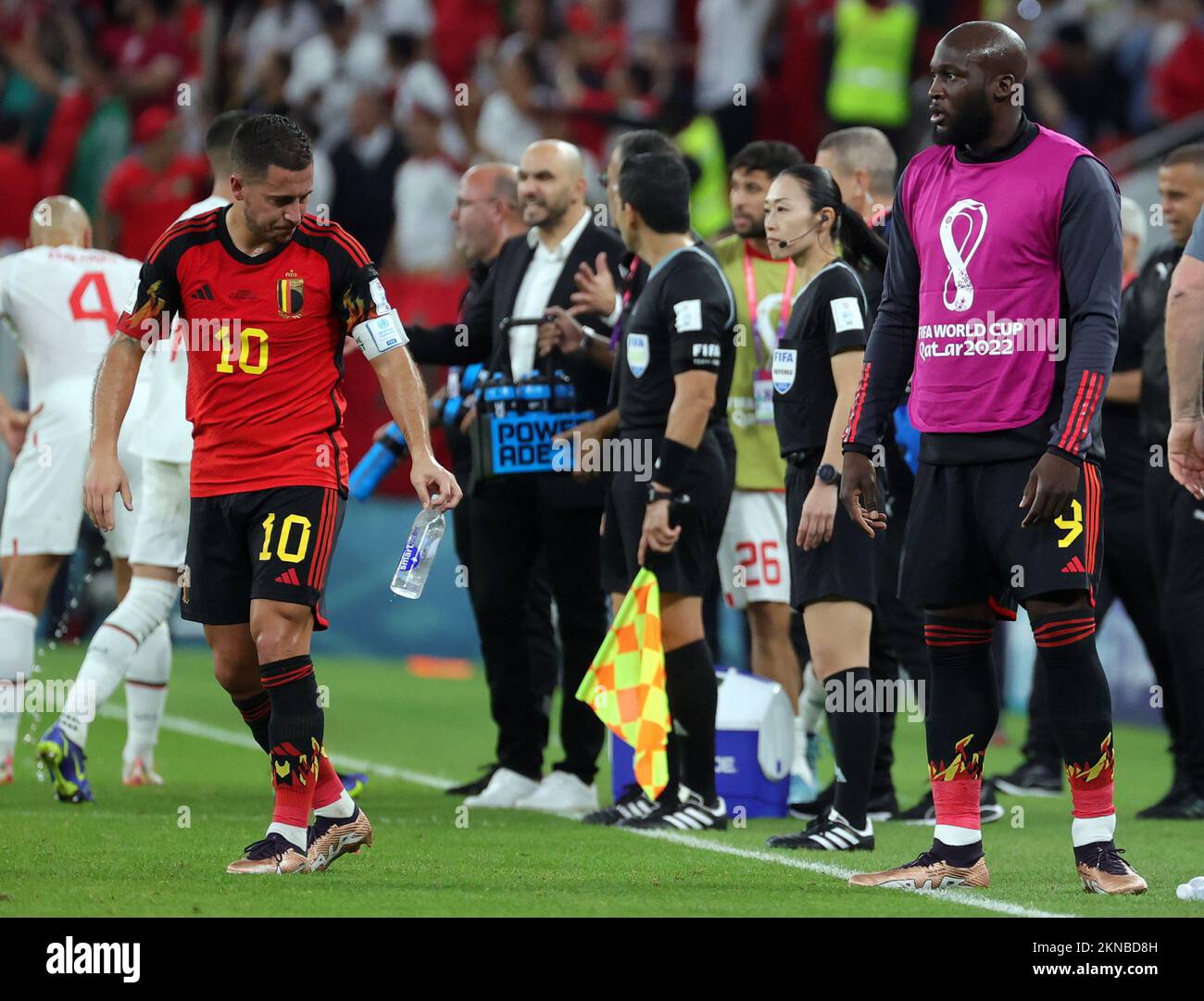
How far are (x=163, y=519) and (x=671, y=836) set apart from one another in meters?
2.59

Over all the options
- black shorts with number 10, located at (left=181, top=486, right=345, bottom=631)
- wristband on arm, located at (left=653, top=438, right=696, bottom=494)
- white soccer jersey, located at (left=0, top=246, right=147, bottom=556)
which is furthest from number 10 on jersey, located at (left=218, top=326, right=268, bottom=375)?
white soccer jersey, located at (left=0, top=246, right=147, bottom=556)

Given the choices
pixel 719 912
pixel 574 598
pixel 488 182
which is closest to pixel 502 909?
pixel 719 912

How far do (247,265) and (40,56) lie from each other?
47.4 feet

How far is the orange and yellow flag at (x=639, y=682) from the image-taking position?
7.21 m

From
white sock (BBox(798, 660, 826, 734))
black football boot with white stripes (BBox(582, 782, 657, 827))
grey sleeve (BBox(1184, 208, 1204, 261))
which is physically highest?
grey sleeve (BBox(1184, 208, 1204, 261))

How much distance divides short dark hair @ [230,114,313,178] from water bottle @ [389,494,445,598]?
1.10 metres

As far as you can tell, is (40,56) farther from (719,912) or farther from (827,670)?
(719,912)

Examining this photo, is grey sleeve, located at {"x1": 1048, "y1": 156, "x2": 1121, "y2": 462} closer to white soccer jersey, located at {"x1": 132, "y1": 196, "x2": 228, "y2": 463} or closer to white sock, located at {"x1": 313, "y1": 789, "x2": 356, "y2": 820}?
white sock, located at {"x1": 313, "y1": 789, "x2": 356, "y2": 820}

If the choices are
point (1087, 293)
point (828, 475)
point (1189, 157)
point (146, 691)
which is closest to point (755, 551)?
point (828, 475)

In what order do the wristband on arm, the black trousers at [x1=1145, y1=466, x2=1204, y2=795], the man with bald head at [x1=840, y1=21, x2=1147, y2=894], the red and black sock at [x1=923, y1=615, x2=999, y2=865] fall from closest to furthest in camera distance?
the man with bald head at [x1=840, y1=21, x2=1147, y2=894]
the red and black sock at [x1=923, y1=615, x2=999, y2=865]
the wristband on arm
the black trousers at [x1=1145, y1=466, x2=1204, y2=795]

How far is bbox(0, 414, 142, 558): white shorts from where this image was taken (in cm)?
848

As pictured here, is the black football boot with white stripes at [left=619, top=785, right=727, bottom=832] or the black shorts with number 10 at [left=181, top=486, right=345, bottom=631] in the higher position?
the black shorts with number 10 at [left=181, top=486, right=345, bottom=631]

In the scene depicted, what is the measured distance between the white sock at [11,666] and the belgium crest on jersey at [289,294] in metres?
3.09

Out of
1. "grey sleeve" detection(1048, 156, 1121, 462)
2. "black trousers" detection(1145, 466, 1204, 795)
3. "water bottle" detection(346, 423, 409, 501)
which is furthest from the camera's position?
"water bottle" detection(346, 423, 409, 501)
